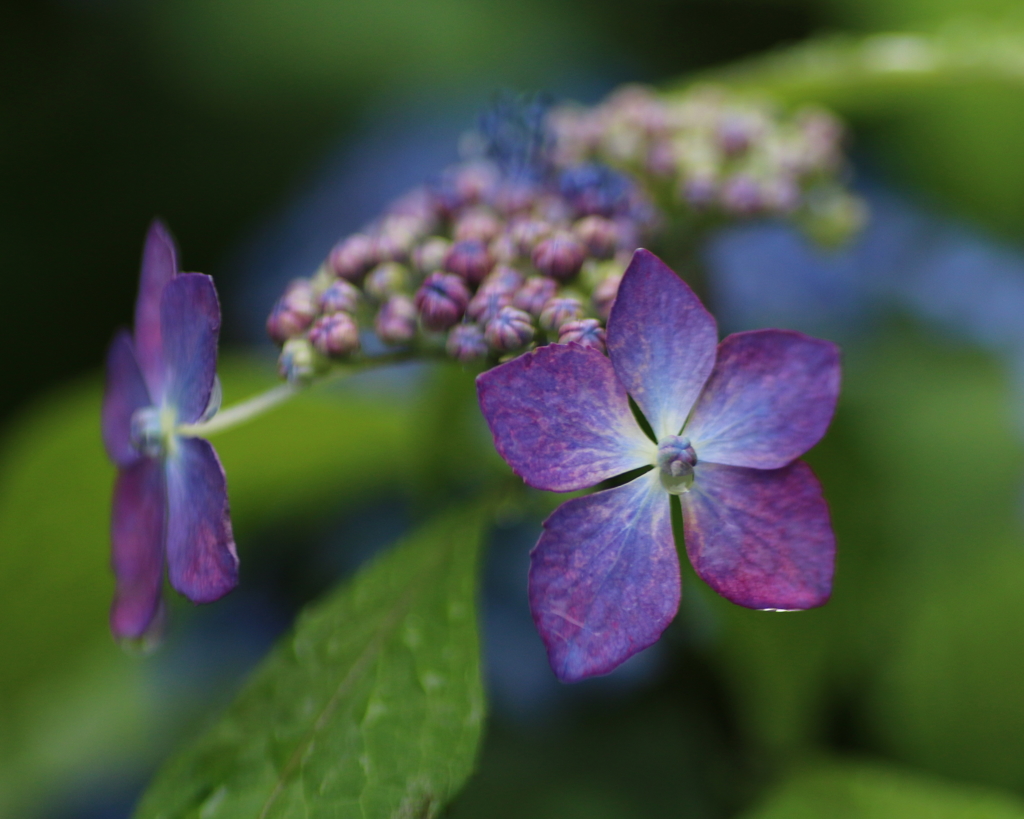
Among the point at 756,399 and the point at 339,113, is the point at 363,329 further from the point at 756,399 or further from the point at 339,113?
the point at 339,113

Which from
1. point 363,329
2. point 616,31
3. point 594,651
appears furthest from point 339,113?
point 594,651

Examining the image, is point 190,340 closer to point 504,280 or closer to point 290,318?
point 290,318

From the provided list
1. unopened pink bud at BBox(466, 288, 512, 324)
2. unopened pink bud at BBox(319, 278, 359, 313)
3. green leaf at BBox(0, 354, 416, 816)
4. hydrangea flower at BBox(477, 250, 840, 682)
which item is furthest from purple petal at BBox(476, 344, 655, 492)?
green leaf at BBox(0, 354, 416, 816)

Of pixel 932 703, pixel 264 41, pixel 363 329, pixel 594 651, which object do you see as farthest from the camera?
pixel 264 41

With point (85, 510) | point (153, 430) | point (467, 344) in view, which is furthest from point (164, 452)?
point (85, 510)

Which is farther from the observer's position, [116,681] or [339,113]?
[339,113]

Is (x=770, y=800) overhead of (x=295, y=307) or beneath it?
beneath

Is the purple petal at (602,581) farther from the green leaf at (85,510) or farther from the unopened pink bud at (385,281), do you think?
the green leaf at (85,510)

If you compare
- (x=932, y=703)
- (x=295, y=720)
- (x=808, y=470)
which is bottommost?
(x=932, y=703)
